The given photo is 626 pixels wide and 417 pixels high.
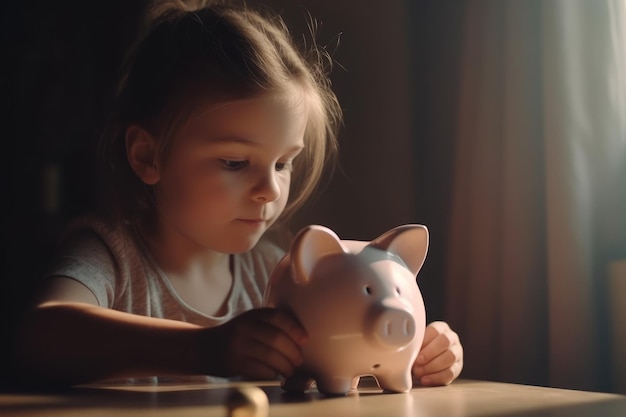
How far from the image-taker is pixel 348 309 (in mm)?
723

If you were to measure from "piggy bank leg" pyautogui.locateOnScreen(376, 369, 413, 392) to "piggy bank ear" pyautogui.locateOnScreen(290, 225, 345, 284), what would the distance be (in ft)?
0.45

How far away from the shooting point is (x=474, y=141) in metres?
1.23

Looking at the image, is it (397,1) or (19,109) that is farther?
(19,109)

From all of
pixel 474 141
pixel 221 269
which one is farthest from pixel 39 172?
pixel 474 141

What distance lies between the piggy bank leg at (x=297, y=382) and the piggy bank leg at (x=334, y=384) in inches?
0.8

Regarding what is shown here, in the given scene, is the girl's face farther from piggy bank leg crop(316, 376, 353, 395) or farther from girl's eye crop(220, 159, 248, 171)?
piggy bank leg crop(316, 376, 353, 395)

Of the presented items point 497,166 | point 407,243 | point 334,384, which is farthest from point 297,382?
point 497,166

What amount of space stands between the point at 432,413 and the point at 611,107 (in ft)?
1.82

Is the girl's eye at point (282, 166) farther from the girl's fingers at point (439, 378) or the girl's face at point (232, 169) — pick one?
the girl's fingers at point (439, 378)

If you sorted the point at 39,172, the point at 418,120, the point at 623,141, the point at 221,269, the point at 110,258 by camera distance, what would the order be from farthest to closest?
the point at 39,172 → the point at 418,120 → the point at 221,269 → the point at 110,258 → the point at 623,141

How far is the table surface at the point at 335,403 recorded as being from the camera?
0.66 meters

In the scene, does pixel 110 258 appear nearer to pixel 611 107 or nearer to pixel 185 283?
pixel 185 283

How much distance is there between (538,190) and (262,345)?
0.54m

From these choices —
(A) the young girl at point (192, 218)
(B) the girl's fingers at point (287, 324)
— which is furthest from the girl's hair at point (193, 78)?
(B) the girl's fingers at point (287, 324)
